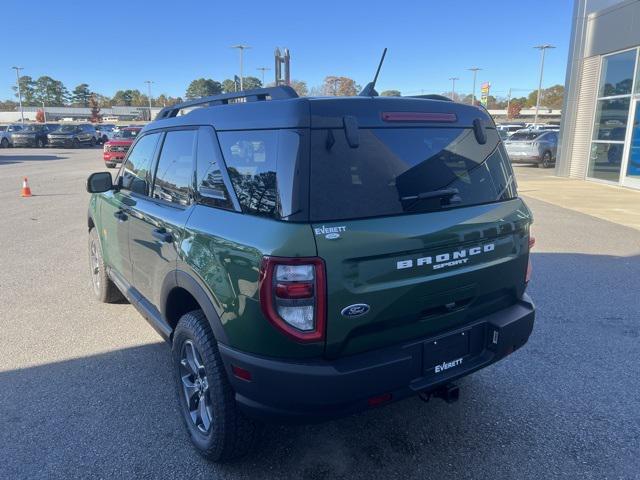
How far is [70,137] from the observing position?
37.5 metres

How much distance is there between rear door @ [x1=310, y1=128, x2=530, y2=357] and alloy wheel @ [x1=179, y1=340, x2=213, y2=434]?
0.95 m

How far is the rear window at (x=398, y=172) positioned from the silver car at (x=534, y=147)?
21.3 m

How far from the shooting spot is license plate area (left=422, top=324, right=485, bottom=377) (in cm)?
244

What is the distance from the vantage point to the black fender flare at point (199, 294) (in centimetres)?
236

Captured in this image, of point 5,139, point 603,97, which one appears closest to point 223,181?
point 603,97

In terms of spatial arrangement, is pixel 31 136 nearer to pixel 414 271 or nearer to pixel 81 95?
pixel 414 271

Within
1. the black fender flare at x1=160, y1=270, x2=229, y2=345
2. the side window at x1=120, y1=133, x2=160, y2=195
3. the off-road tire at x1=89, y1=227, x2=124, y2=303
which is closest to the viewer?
the black fender flare at x1=160, y1=270, x2=229, y2=345

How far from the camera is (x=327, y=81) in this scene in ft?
169

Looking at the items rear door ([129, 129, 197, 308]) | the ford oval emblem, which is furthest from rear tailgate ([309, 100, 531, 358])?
rear door ([129, 129, 197, 308])

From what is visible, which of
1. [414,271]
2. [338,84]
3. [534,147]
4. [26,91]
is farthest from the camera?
[26,91]

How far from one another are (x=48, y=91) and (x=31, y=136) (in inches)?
4522

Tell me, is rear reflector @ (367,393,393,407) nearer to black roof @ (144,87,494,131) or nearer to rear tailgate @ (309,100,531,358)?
rear tailgate @ (309,100,531,358)

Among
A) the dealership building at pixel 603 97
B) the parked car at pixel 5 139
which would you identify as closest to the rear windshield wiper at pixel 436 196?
the dealership building at pixel 603 97

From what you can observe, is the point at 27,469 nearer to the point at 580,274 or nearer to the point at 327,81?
the point at 580,274
